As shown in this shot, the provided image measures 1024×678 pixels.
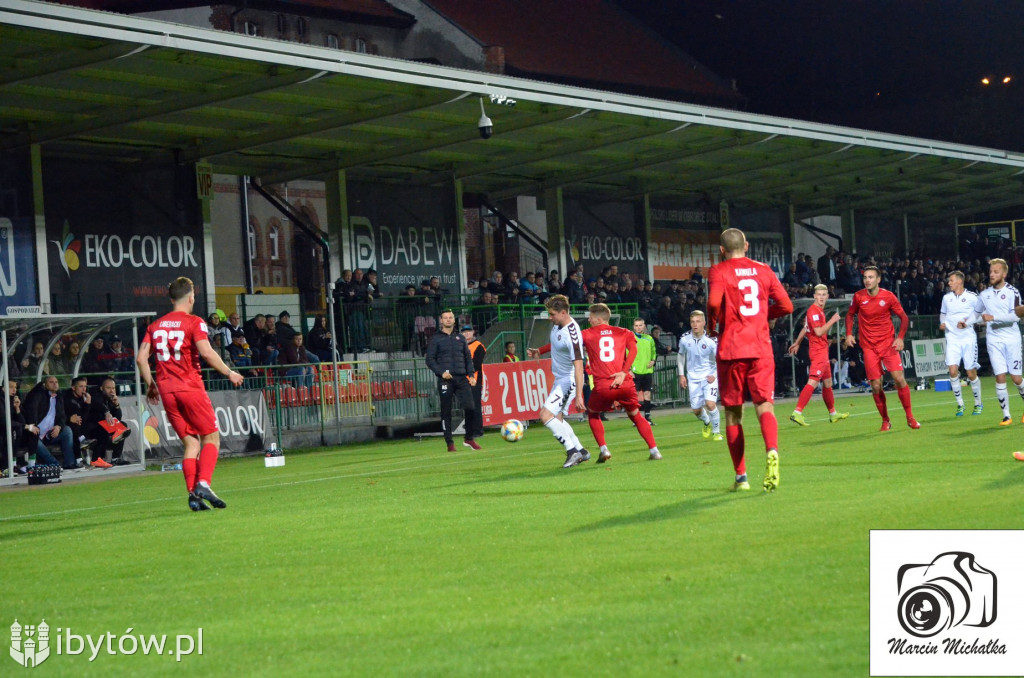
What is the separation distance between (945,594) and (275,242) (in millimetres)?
36643

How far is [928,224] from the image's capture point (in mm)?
58031

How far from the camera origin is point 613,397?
50.1 feet

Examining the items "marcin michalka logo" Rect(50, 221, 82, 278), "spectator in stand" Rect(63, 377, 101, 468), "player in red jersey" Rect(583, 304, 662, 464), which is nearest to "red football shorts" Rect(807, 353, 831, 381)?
"player in red jersey" Rect(583, 304, 662, 464)

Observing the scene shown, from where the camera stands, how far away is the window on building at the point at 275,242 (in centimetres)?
3975

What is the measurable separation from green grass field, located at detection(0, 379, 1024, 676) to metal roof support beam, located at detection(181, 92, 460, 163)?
13544 millimetres

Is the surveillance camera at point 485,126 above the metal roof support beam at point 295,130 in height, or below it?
below

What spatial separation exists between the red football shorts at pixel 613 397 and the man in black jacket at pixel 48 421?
9.87 m

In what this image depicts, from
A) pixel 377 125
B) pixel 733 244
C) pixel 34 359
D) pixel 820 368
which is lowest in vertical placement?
pixel 820 368

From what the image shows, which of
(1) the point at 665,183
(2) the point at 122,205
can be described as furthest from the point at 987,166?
(2) the point at 122,205

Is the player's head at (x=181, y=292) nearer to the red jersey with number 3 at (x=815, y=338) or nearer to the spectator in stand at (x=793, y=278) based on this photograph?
the red jersey with number 3 at (x=815, y=338)

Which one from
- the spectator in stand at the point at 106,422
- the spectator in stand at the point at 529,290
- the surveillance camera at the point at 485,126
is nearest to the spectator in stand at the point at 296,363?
the spectator in stand at the point at 106,422

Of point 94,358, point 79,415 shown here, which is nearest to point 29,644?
point 79,415

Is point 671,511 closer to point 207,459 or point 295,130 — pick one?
point 207,459

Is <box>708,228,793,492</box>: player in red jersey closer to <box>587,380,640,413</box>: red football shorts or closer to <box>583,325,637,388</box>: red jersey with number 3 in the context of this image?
<box>583,325,637,388</box>: red jersey with number 3
